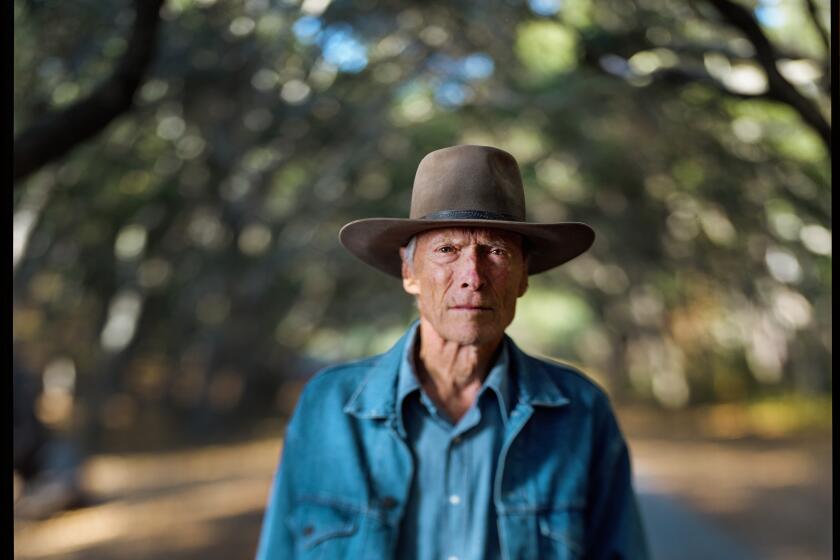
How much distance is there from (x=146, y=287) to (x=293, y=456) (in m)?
16.4

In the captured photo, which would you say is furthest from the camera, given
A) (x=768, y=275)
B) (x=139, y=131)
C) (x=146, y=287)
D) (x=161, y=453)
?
(x=161, y=453)

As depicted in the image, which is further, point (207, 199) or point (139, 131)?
point (207, 199)

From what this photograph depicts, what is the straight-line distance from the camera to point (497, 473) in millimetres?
2486

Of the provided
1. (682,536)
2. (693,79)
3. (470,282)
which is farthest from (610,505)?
(682,536)

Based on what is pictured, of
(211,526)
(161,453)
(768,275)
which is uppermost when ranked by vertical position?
(768,275)

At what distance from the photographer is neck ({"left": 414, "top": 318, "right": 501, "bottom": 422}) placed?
2.58 m

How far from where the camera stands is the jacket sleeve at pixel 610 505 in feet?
8.48

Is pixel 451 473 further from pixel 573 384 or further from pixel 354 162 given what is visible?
pixel 354 162

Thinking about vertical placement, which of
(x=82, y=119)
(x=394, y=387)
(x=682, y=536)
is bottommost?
(x=682, y=536)

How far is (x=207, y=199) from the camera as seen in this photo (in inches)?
655

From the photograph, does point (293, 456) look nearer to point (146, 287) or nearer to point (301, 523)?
point (301, 523)

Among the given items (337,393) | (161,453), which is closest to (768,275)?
(161,453)

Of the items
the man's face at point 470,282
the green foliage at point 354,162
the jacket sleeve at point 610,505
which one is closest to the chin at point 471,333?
the man's face at point 470,282

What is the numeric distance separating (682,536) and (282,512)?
29.0ft
